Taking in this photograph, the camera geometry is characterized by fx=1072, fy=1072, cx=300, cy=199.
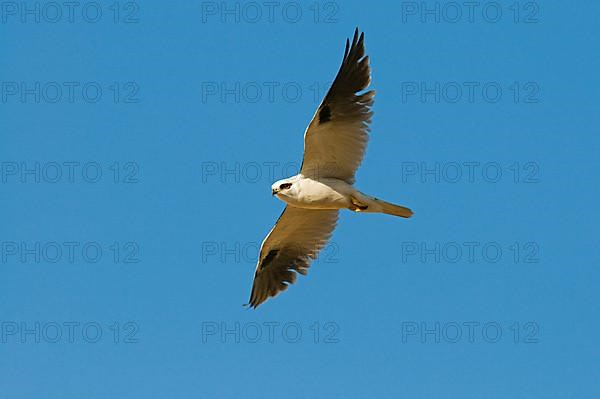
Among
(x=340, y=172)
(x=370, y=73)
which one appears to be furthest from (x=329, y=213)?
(x=370, y=73)

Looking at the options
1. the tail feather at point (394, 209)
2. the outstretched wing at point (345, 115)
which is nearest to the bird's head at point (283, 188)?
the outstretched wing at point (345, 115)

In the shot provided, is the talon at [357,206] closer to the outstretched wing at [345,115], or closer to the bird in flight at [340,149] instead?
the bird in flight at [340,149]

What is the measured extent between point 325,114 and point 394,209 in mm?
1588

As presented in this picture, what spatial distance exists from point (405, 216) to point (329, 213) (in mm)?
2067

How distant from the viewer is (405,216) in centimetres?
1451

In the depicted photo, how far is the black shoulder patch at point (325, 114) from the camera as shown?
14.5 m

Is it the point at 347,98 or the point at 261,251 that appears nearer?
→ the point at 347,98

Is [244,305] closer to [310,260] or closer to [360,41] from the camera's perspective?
[310,260]

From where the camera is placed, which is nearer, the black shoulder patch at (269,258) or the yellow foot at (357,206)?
the yellow foot at (357,206)

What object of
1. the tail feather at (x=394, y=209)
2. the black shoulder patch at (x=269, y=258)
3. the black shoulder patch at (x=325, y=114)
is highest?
the black shoulder patch at (x=325, y=114)

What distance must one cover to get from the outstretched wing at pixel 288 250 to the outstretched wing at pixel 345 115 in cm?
171

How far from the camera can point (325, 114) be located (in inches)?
572

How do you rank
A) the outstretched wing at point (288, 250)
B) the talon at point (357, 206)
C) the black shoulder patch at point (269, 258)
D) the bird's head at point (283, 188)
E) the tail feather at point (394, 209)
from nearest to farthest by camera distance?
the tail feather at point (394, 209) < the talon at point (357, 206) < the bird's head at point (283, 188) < the outstretched wing at point (288, 250) < the black shoulder patch at point (269, 258)

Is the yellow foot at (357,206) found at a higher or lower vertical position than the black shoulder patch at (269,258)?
higher
